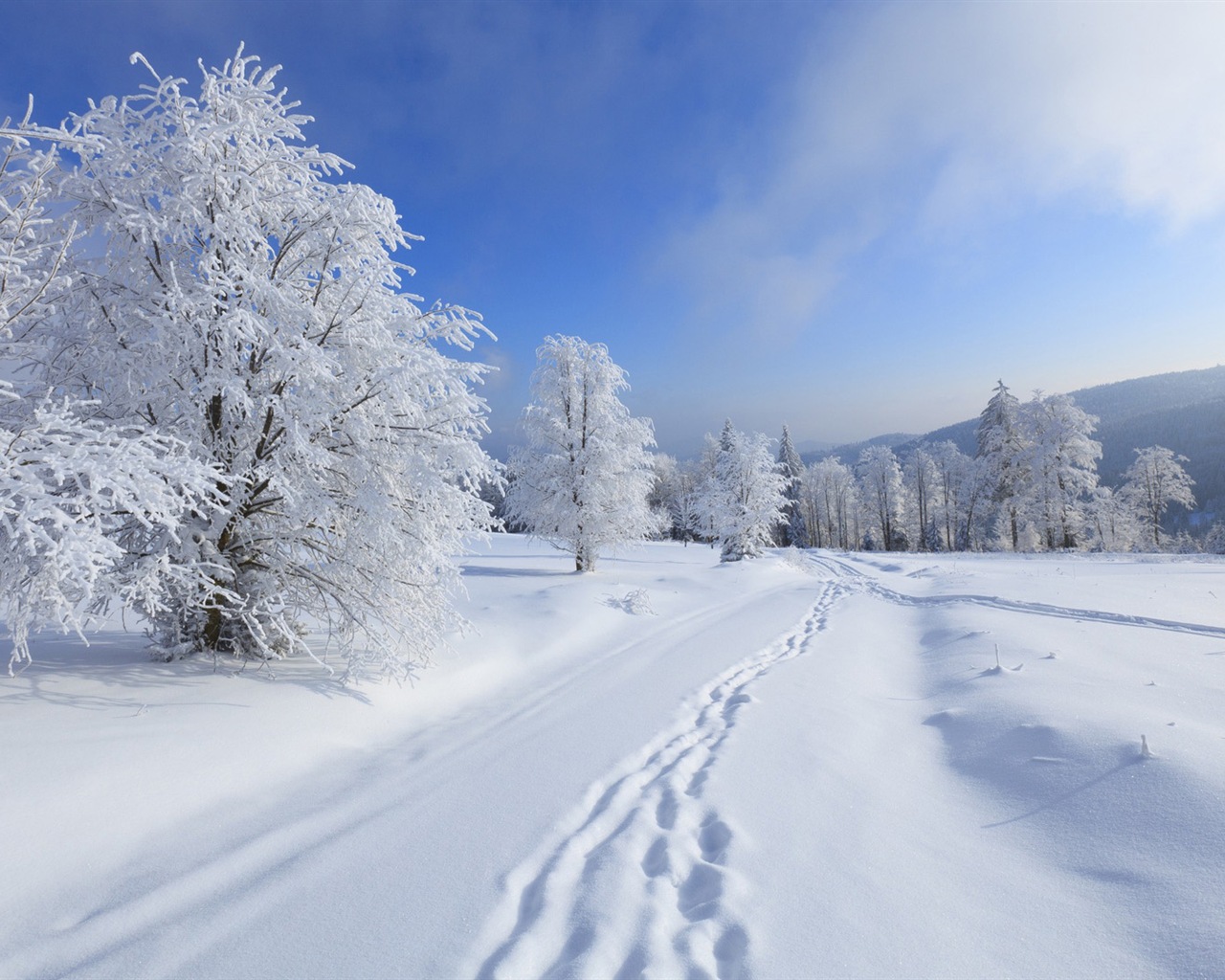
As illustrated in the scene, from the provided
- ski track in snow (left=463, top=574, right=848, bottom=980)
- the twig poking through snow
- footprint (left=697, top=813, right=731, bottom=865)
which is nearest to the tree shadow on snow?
ski track in snow (left=463, top=574, right=848, bottom=980)

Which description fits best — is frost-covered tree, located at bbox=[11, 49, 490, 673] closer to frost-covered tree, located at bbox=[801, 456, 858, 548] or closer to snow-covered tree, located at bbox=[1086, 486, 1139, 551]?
snow-covered tree, located at bbox=[1086, 486, 1139, 551]

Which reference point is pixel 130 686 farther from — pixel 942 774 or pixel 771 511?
pixel 771 511

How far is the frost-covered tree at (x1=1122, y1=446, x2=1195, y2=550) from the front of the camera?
38375 mm

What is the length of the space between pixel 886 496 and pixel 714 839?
57.4 metres

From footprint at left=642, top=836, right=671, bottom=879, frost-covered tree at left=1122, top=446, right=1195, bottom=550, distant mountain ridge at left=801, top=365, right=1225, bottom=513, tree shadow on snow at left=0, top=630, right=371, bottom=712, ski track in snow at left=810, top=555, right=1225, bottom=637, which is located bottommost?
footprint at left=642, top=836, right=671, bottom=879

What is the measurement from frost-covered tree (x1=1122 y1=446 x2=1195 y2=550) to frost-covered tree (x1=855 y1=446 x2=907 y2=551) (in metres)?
16.9

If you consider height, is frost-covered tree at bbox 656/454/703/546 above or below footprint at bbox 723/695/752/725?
above

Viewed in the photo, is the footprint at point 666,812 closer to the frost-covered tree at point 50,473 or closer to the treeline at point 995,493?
the frost-covered tree at point 50,473

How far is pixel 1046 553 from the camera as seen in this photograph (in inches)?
1166

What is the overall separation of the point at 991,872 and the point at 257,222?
8.67m

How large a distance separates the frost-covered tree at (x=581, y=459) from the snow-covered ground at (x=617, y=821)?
38.7ft

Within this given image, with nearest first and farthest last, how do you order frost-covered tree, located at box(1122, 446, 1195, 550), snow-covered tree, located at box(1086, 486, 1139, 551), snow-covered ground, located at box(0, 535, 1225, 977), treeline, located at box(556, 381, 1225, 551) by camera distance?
snow-covered ground, located at box(0, 535, 1225, 977) → treeline, located at box(556, 381, 1225, 551) → snow-covered tree, located at box(1086, 486, 1139, 551) → frost-covered tree, located at box(1122, 446, 1195, 550)

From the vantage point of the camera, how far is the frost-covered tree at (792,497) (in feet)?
176

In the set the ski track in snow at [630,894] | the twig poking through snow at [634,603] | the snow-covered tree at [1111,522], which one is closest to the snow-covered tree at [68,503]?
the ski track in snow at [630,894]
